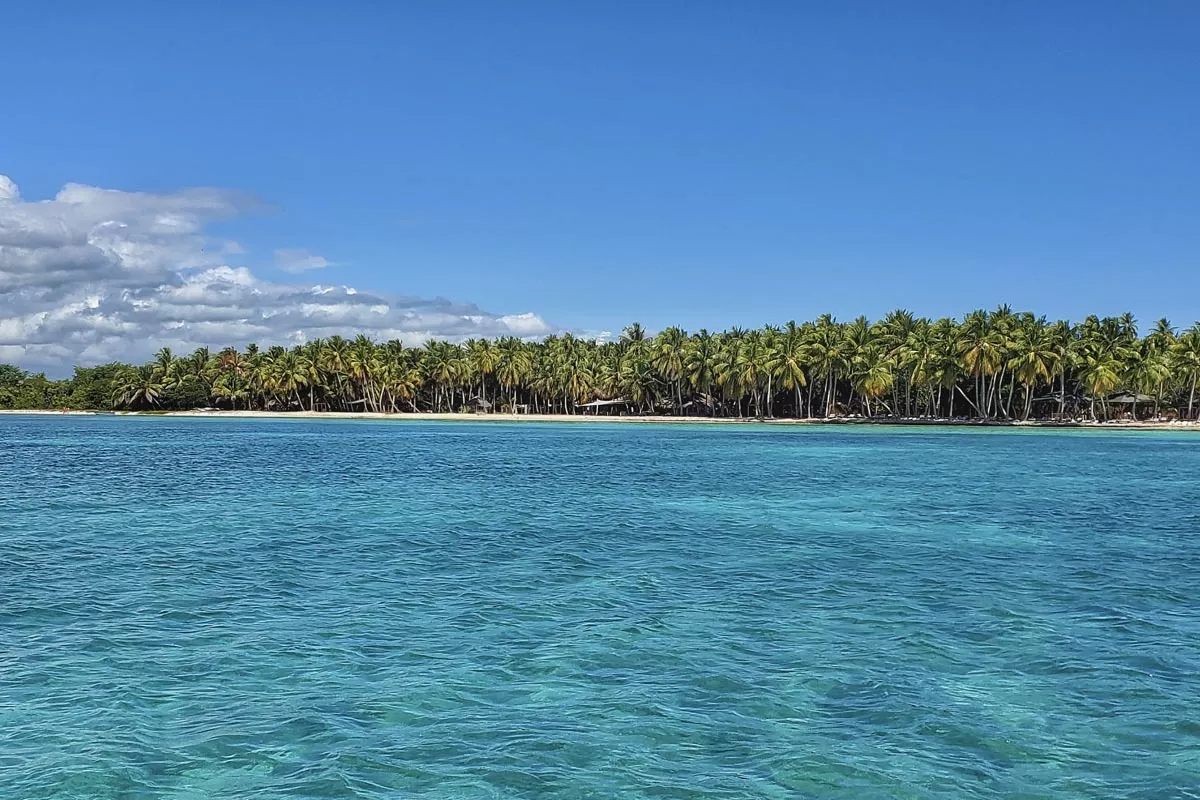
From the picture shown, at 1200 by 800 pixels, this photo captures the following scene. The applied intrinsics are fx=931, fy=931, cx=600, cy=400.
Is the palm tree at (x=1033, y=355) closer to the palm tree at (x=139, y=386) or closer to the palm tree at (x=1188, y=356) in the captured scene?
the palm tree at (x=1188, y=356)

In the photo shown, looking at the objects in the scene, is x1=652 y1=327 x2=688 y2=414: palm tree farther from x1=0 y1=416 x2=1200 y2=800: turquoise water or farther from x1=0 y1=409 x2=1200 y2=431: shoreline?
x1=0 y1=416 x2=1200 y2=800: turquoise water

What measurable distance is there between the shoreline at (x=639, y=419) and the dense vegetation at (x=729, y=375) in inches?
82.4

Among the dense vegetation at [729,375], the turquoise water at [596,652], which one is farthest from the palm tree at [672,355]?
the turquoise water at [596,652]

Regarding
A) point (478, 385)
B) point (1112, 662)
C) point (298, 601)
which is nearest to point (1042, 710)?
point (1112, 662)

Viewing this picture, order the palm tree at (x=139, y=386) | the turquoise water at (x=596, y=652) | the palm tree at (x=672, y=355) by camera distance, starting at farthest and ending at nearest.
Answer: the palm tree at (x=139, y=386)
the palm tree at (x=672, y=355)
the turquoise water at (x=596, y=652)

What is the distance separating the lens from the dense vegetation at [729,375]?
103m

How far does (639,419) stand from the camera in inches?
5167

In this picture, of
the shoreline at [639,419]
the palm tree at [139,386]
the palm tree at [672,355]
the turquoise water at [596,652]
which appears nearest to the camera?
the turquoise water at [596,652]

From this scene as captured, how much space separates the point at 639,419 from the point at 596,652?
119 meters

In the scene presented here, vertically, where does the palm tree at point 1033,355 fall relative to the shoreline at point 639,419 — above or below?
above

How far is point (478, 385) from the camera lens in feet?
505

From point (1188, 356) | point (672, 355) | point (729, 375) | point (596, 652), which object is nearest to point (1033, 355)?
point (1188, 356)

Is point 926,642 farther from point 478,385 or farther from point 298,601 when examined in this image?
point 478,385

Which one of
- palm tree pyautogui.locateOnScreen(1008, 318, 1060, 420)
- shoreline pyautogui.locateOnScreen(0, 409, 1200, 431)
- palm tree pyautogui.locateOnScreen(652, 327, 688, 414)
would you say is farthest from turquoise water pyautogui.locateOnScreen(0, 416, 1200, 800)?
palm tree pyautogui.locateOnScreen(652, 327, 688, 414)
